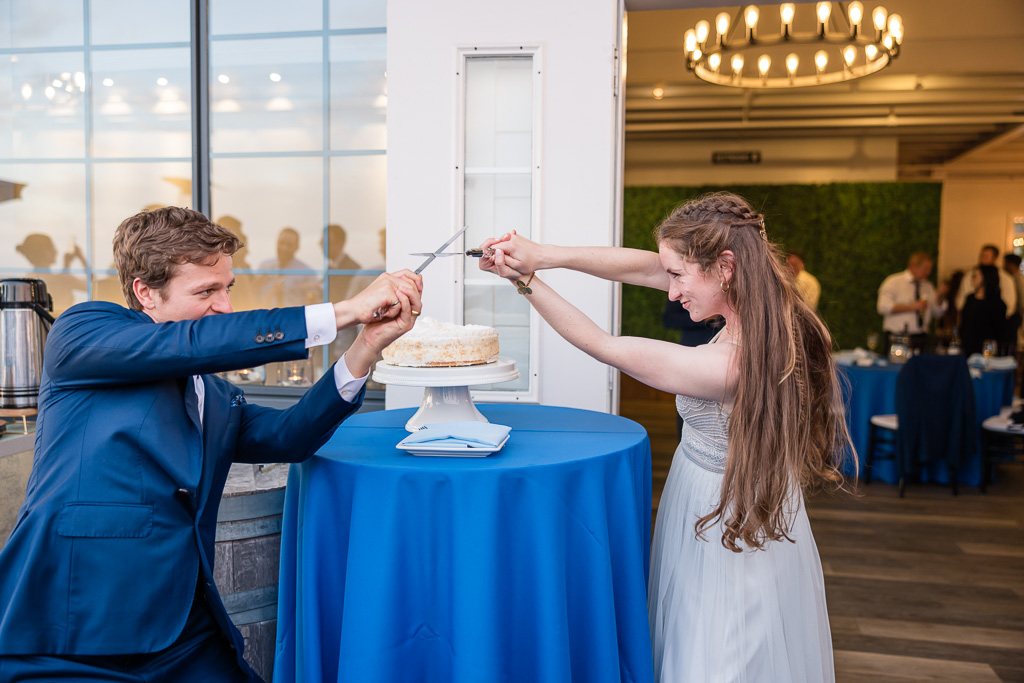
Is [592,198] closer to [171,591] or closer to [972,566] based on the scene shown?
[171,591]

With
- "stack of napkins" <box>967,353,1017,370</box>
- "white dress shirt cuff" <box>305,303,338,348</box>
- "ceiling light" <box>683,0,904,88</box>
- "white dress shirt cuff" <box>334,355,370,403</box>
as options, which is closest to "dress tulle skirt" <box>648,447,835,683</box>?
"white dress shirt cuff" <box>334,355,370,403</box>

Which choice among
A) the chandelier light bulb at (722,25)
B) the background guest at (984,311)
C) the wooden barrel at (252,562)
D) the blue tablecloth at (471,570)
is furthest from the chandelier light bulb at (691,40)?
the wooden barrel at (252,562)

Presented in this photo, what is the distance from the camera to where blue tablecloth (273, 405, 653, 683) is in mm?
1533

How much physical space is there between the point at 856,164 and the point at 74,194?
9.74 metres

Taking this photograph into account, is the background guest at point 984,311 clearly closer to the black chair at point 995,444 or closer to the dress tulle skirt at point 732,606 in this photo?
the black chair at point 995,444

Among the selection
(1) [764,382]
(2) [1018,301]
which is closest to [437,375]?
(1) [764,382]

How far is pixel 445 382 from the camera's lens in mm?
1825

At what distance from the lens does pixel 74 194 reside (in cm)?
366

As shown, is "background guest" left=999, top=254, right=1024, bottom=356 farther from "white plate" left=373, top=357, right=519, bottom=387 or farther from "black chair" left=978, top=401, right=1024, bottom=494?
"white plate" left=373, top=357, right=519, bottom=387

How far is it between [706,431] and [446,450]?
605 mm

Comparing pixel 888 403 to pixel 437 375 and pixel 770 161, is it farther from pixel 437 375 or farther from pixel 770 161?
pixel 770 161

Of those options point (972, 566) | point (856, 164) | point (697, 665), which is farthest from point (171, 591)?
point (856, 164)

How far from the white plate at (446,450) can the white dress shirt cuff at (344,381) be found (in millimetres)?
192

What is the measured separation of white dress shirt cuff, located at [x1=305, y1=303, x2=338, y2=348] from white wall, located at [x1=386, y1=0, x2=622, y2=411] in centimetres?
171
